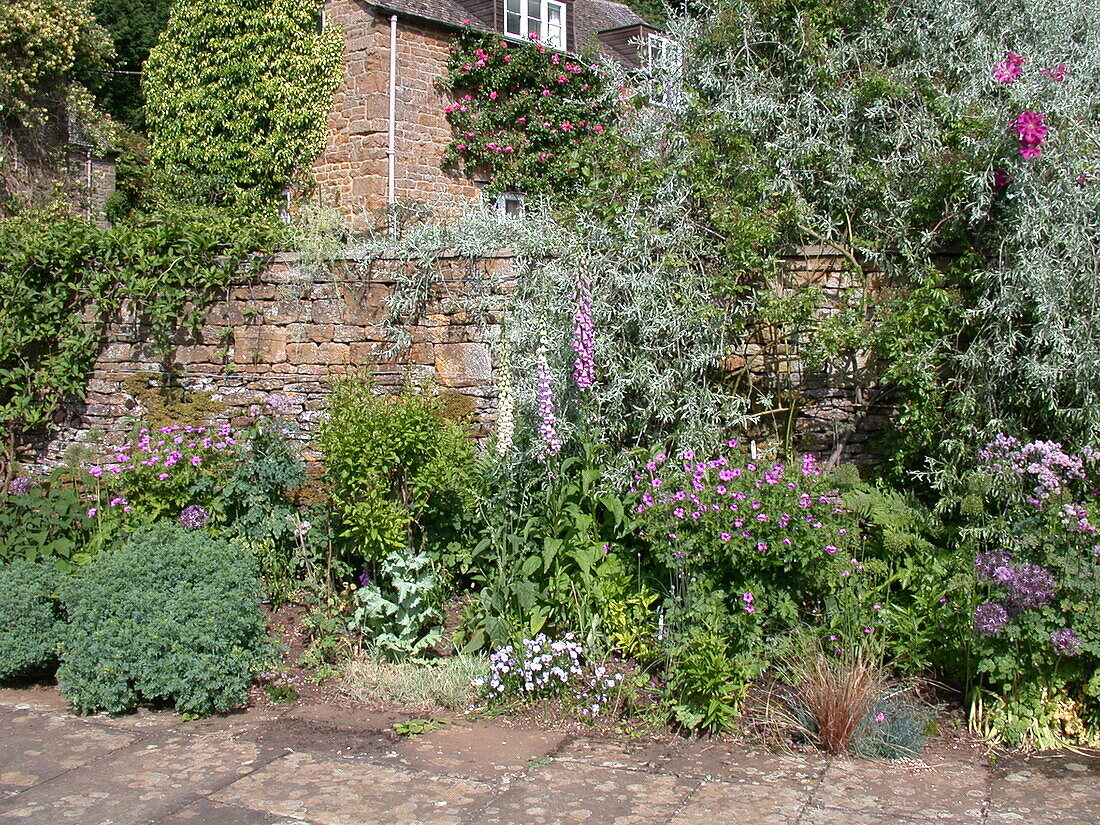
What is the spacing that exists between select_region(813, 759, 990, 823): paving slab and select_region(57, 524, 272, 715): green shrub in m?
2.83

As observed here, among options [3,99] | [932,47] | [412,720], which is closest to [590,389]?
[412,720]

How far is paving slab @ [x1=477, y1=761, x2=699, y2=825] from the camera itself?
3.82 metres

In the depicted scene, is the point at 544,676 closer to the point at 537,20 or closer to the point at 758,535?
the point at 758,535

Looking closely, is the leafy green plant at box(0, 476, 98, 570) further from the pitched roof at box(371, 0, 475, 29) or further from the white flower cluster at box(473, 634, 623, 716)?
the pitched roof at box(371, 0, 475, 29)

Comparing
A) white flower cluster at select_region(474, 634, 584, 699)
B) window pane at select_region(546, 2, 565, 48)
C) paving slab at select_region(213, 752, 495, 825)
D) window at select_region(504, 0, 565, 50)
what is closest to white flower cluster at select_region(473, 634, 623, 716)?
white flower cluster at select_region(474, 634, 584, 699)

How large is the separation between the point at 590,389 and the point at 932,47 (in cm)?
306

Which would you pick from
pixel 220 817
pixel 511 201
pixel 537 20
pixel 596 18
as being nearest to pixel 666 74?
pixel 220 817

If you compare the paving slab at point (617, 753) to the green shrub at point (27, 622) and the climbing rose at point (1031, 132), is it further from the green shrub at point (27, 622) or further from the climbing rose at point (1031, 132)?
the climbing rose at point (1031, 132)

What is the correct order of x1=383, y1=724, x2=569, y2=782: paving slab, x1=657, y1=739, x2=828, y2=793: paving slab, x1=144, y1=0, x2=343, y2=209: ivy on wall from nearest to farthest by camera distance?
1. x1=657, y1=739, x2=828, y2=793: paving slab
2. x1=383, y1=724, x2=569, y2=782: paving slab
3. x1=144, y1=0, x2=343, y2=209: ivy on wall

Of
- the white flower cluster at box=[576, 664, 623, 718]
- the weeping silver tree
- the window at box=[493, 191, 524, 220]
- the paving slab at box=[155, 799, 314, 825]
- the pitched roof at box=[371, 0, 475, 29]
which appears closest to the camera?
the paving slab at box=[155, 799, 314, 825]

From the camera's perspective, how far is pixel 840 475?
5621 mm

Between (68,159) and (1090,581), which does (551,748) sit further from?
(68,159)

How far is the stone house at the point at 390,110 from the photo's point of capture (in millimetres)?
12453

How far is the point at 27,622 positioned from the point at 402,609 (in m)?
1.93
